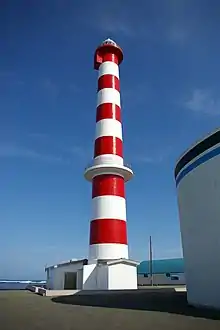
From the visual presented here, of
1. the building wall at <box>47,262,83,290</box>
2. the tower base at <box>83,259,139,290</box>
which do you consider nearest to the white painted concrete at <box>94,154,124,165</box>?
the tower base at <box>83,259,139,290</box>

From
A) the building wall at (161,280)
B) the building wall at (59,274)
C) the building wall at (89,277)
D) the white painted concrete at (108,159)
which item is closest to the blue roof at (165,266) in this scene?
the building wall at (161,280)

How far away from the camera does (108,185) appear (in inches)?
996

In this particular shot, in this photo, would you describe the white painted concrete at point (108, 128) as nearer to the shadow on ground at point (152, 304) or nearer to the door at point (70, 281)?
the door at point (70, 281)

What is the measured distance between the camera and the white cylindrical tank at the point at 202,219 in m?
11.0

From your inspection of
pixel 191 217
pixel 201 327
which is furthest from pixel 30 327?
pixel 191 217

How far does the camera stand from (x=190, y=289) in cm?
1283

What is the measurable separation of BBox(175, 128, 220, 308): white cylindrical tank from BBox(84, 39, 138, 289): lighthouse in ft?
36.8

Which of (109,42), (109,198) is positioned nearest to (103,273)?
(109,198)

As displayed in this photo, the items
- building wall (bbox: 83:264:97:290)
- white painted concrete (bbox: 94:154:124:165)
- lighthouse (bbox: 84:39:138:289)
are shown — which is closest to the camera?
lighthouse (bbox: 84:39:138:289)

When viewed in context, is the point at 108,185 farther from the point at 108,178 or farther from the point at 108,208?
the point at 108,208

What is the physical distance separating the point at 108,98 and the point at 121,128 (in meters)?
2.67

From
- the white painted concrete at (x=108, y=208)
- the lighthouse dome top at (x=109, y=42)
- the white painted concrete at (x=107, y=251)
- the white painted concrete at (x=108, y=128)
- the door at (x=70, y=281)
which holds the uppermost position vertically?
the lighthouse dome top at (x=109, y=42)

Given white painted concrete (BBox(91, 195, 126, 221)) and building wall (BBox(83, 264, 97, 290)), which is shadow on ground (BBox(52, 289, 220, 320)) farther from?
white painted concrete (BBox(91, 195, 126, 221))

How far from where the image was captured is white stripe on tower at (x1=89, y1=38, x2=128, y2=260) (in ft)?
79.2
